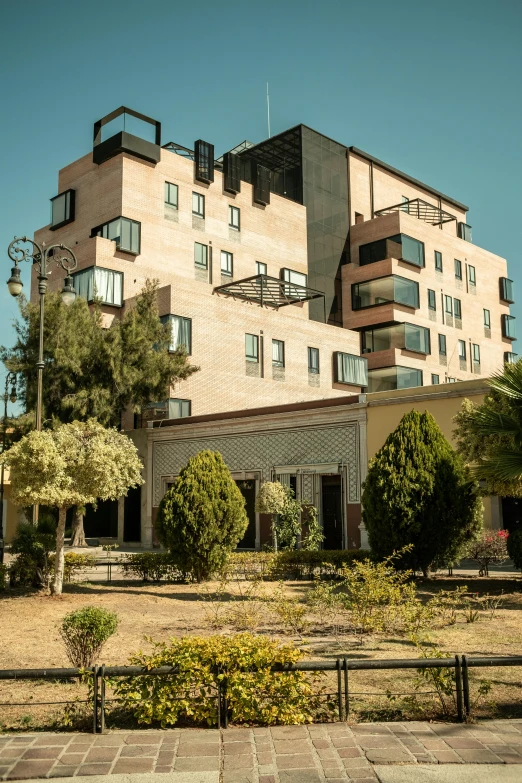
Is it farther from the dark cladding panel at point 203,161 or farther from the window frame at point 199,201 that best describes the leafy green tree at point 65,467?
the dark cladding panel at point 203,161

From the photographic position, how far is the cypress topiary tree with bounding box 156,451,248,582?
1648 centimetres

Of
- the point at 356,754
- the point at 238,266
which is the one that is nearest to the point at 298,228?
the point at 238,266

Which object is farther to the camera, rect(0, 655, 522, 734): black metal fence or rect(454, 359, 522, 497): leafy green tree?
rect(454, 359, 522, 497): leafy green tree

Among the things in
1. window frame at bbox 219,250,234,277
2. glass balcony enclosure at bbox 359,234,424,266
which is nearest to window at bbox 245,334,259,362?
window frame at bbox 219,250,234,277

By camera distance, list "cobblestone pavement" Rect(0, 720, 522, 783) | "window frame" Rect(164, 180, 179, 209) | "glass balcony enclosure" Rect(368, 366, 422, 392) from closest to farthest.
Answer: "cobblestone pavement" Rect(0, 720, 522, 783) < "window frame" Rect(164, 180, 179, 209) < "glass balcony enclosure" Rect(368, 366, 422, 392)

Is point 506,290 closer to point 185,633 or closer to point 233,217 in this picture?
point 233,217

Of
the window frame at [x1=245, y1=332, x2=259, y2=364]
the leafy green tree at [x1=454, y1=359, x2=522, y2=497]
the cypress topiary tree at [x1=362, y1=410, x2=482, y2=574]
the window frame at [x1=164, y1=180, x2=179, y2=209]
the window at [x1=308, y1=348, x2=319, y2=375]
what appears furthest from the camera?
the window at [x1=308, y1=348, x2=319, y2=375]

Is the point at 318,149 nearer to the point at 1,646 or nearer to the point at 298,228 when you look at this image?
the point at 298,228

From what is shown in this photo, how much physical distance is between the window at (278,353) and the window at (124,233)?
8.32 meters

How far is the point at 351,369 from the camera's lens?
4206 centimetres

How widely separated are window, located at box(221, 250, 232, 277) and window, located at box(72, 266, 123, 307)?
281 inches

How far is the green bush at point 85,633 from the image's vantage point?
7.65 m

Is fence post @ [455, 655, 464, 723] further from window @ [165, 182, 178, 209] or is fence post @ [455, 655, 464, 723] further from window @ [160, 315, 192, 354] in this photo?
window @ [165, 182, 178, 209]

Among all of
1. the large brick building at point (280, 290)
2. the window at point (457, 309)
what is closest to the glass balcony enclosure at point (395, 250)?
the large brick building at point (280, 290)
